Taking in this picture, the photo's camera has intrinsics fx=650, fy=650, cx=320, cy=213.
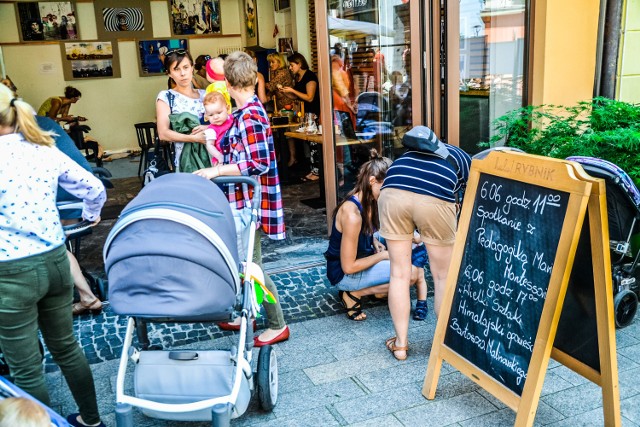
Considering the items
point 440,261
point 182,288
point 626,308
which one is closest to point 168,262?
point 182,288

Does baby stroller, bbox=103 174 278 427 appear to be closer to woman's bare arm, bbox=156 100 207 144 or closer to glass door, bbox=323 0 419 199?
woman's bare arm, bbox=156 100 207 144

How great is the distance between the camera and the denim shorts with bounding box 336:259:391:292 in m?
4.53

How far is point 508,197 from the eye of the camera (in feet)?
10.3

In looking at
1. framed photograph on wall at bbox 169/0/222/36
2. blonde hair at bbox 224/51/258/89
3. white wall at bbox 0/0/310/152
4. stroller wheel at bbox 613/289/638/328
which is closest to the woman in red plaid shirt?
blonde hair at bbox 224/51/258/89

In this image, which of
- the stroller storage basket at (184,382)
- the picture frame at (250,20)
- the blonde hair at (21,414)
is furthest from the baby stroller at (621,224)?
the picture frame at (250,20)

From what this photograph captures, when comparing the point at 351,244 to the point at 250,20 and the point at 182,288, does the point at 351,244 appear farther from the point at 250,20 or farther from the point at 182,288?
the point at 250,20

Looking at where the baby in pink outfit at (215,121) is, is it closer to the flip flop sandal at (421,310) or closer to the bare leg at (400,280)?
the bare leg at (400,280)

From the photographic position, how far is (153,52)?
12.8 m

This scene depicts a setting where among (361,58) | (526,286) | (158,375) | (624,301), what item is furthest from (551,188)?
(361,58)

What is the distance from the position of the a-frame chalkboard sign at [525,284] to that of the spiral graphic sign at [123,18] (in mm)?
10628

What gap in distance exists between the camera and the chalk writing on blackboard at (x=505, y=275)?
2.95m

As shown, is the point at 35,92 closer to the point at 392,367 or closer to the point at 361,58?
the point at 361,58

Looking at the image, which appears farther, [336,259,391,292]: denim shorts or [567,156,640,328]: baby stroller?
[336,259,391,292]: denim shorts

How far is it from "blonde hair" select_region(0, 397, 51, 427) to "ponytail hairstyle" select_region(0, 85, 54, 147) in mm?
1247
